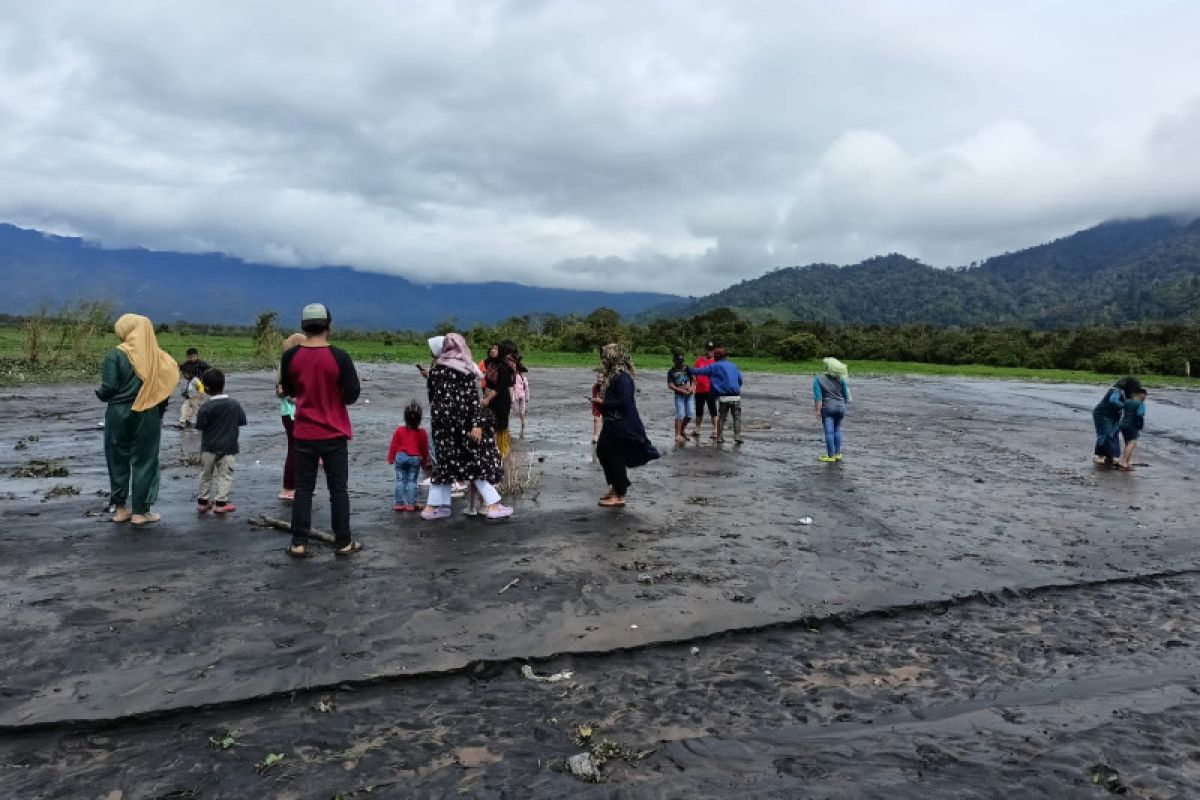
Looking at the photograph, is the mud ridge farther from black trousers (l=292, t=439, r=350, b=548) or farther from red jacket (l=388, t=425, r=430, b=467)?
red jacket (l=388, t=425, r=430, b=467)

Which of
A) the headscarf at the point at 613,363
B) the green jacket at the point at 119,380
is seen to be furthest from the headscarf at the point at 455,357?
the green jacket at the point at 119,380

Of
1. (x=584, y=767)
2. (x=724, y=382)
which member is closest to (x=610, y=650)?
(x=584, y=767)

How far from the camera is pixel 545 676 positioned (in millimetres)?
4559

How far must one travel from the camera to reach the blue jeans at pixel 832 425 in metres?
12.6

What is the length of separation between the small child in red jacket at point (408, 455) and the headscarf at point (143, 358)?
2289mm

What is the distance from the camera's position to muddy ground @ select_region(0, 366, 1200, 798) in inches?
143

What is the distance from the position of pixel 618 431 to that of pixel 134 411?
5.10 m

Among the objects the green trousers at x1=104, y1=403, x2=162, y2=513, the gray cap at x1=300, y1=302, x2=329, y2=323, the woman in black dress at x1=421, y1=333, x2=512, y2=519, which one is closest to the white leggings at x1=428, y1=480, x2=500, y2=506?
the woman in black dress at x1=421, y1=333, x2=512, y2=519

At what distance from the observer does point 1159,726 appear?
13.6 feet

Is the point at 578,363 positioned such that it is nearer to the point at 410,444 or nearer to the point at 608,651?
the point at 410,444

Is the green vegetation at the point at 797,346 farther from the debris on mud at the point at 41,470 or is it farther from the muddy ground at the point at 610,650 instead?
the muddy ground at the point at 610,650

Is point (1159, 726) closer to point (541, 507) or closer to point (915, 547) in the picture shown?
point (915, 547)

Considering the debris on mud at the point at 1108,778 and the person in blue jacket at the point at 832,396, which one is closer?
the debris on mud at the point at 1108,778

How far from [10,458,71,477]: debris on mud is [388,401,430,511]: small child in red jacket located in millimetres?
5353
